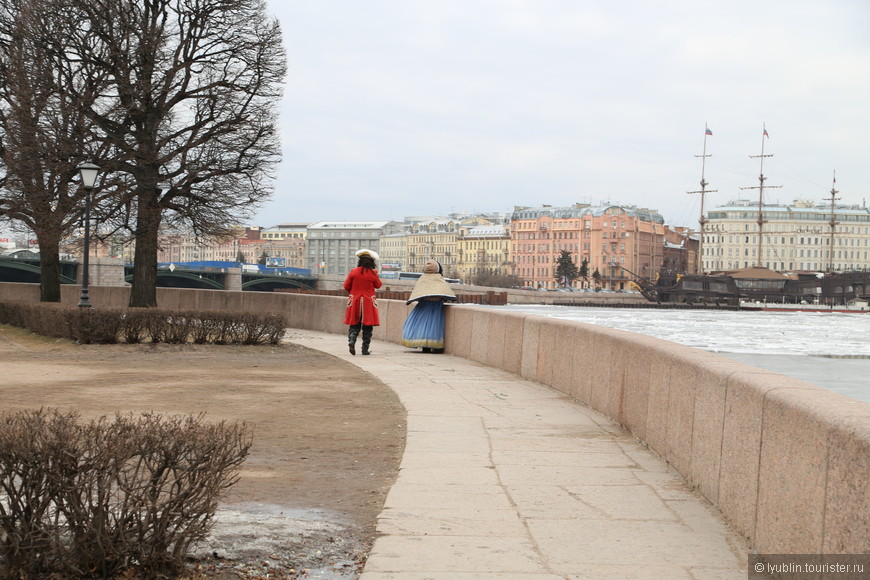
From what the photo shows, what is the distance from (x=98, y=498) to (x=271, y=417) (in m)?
5.64

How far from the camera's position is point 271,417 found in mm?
9703

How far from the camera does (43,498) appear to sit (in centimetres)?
408

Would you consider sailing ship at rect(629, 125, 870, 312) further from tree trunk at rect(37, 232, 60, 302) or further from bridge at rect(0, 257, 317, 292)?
tree trunk at rect(37, 232, 60, 302)

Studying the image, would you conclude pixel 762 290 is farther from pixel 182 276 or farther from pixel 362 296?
pixel 362 296

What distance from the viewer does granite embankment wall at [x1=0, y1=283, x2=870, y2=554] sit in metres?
3.93

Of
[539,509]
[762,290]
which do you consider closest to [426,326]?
[539,509]

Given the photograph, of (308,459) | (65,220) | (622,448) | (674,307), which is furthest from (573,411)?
(674,307)

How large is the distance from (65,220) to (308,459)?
23191 millimetres

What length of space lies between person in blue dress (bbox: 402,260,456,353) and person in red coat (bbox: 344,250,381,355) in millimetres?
669

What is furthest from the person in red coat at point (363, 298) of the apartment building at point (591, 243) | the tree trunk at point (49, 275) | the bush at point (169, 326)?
the apartment building at point (591, 243)

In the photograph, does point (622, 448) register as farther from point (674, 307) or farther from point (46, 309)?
point (674, 307)

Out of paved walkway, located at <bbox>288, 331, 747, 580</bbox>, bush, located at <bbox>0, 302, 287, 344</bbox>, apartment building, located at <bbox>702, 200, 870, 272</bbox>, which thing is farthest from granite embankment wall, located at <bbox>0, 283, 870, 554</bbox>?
apartment building, located at <bbox>702, 200, 870, 272</bbox>

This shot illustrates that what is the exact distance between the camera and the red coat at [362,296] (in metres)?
16.8

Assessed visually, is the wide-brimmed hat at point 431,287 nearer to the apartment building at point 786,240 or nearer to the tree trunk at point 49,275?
the tree trunk at point 49,275
